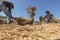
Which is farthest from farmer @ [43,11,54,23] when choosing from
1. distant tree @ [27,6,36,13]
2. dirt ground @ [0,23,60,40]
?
dirt ground @ [0,23,60,40]

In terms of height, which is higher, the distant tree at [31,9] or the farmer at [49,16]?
the distant tree at [31,9]

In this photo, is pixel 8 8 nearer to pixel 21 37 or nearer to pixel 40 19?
pixel 40 19

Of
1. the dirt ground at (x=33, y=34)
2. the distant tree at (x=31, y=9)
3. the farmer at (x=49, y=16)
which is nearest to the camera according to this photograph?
the dirt ground at (x=33, y=34)

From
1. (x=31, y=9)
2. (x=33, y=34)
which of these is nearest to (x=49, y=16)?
(x=31, y=9)

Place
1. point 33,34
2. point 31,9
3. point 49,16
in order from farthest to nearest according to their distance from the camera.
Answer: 1. point 49,16
2. point 31,9
3. point 33,34

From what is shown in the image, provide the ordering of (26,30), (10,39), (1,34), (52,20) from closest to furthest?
(10,39) < (1,34) < (26,30) < (52,20)

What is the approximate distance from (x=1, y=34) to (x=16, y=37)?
0.54m

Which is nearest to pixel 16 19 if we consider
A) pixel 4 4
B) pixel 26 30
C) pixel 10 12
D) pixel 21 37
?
pixel 10 12

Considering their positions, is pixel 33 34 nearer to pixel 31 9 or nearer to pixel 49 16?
pixel 31 9

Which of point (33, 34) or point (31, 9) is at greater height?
point (31, 9)

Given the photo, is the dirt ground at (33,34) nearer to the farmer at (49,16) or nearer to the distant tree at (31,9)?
the distant tree at (31,9)

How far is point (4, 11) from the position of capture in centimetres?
936

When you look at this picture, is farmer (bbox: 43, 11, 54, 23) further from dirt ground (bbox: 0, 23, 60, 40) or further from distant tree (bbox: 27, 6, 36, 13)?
dirt ground (bbox: 0, 23, 60, 40)

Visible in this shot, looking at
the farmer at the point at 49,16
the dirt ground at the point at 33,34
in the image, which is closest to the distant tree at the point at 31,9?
the farmer at the point at 49,16
